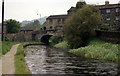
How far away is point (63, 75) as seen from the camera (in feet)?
70.1

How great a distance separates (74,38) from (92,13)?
26.3ft

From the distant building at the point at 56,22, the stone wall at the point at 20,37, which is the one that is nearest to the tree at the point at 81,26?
the stone wall at the point at 20,37

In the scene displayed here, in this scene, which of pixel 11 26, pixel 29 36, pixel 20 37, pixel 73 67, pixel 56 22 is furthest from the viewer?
pixel 56 22

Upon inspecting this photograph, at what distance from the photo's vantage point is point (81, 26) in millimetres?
51969

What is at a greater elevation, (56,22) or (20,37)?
(56,22)

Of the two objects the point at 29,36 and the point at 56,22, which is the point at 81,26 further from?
the point at 56,22

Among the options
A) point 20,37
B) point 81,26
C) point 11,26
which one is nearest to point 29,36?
point 20,37

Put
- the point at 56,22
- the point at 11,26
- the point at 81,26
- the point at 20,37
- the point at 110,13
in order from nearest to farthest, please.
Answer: the point at 81,26 < the point at 110,13 < the point at 20,37 < the point at 11,26 < the point at 56,22

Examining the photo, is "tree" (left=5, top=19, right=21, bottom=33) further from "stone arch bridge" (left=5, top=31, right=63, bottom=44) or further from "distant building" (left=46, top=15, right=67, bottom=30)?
"distant building" (left=46, top=15, right=67, bottom=30)

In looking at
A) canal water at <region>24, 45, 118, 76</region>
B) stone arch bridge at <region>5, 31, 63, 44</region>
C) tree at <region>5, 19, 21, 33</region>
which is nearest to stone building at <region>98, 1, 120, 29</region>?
stone arch bridge at <region>5, 31, 63, 44</region>

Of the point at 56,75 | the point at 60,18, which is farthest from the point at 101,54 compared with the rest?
the point at 60,18

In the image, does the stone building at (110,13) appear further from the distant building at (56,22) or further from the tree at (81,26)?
the distant building at (56,22)

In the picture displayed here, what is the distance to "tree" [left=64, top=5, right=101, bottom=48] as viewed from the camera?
170ft

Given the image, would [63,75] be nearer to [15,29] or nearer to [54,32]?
[54,32]
